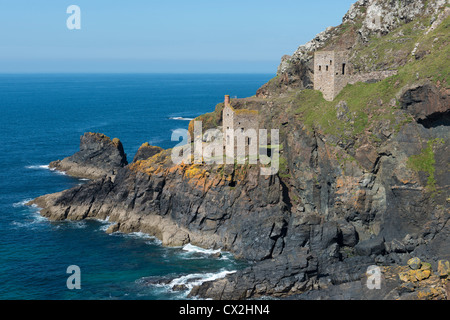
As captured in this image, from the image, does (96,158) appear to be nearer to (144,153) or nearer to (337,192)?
(144,153)

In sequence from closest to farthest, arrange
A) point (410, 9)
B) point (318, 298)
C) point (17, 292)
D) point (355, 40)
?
point (318, 298) < point (17, 292) < point (410, 9) < point (355, 40)

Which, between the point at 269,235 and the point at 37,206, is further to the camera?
the point at 37,206

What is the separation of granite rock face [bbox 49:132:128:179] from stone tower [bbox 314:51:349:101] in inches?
2014

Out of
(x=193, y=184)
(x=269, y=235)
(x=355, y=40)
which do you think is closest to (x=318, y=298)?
(x=269, y=235)

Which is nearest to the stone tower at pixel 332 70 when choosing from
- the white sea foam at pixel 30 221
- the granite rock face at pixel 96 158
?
the granite rock face at pixel 96 158

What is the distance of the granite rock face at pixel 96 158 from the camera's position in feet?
362

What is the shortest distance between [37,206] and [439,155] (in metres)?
69.1

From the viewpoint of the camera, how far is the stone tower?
79750 millimetres

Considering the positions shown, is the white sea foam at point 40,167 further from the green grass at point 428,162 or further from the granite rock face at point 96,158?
the green grass at point 428,162

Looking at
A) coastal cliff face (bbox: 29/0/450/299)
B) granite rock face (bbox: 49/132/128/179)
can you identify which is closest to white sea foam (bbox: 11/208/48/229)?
coastal cliff face (bbox: 29/0/450/299)

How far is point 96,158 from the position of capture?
113 metres

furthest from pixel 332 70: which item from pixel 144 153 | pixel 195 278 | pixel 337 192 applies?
pixel 144 153

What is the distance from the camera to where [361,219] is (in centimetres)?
7075
